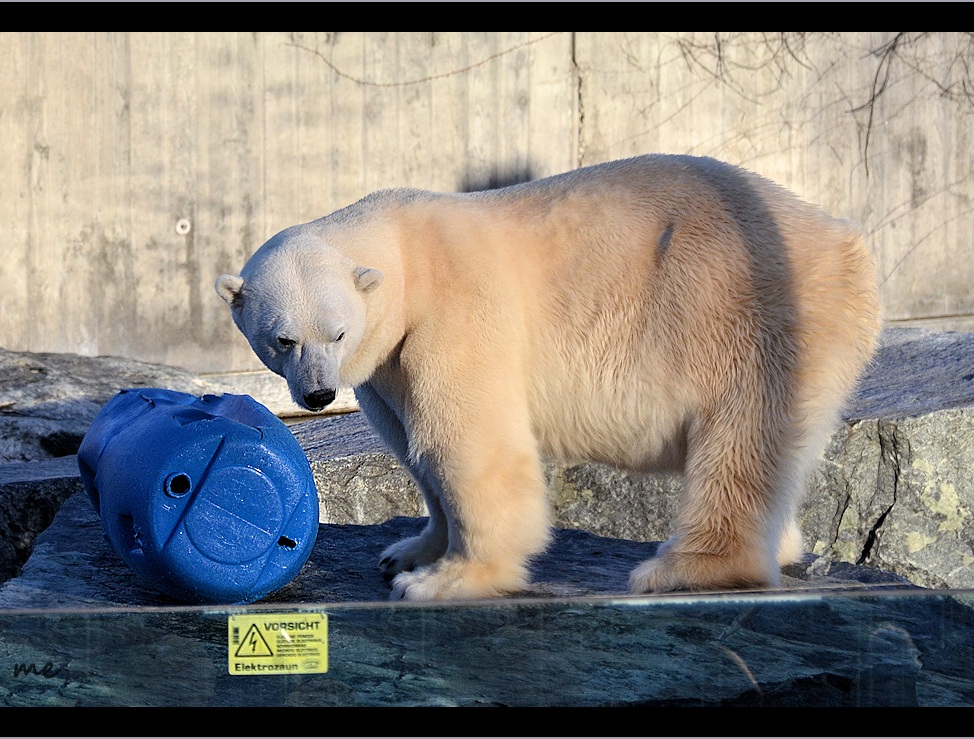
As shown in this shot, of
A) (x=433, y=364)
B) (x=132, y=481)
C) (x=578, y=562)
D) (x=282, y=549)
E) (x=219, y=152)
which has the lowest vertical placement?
(x=578, y=562)

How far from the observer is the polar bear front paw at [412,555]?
341 centimetres

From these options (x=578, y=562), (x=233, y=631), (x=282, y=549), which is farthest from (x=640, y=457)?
(x=233, y=631)

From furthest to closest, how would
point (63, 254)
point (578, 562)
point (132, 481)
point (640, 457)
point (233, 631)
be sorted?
point (63, 254) → point (578, 562) → point (640, 457) → point (132, 481) → point (233, 631)

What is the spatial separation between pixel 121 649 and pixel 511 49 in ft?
20.4

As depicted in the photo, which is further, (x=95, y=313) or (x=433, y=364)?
(x=95, y=313)

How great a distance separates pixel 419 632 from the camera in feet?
→ 7.71

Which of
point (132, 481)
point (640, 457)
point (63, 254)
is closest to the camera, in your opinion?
point (132, 481)

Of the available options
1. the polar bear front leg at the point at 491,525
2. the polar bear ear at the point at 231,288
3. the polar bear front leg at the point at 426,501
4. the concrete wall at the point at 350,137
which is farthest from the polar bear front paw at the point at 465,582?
the concrete wall at the point at 350,137

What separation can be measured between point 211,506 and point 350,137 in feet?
17.1

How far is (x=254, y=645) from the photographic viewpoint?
92.0 inches

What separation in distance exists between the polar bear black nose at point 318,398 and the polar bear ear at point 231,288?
0.39m

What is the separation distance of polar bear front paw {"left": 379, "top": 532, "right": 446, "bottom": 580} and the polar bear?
257 mm

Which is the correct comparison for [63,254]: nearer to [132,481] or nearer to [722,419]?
[132,481]

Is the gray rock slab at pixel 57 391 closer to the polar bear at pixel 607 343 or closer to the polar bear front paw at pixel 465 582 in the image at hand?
the polar bear at pixel 607 343
